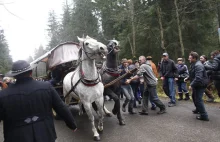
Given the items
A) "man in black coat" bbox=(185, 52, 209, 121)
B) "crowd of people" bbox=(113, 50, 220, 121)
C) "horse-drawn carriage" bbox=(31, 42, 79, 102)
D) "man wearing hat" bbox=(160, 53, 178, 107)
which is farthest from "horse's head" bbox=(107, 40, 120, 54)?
"man wearing hat" bbox=(160, 53, 178, 107)

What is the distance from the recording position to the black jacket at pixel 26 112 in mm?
2631

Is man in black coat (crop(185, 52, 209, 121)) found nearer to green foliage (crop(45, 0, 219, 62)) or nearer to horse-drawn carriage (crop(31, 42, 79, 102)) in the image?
horse-drawn carriage (crop(31, 42, 79, 102))

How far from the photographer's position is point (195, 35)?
56.3ft

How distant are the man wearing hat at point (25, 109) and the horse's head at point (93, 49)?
2.47 m

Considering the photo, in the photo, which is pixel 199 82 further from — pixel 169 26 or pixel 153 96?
pixel 169 26

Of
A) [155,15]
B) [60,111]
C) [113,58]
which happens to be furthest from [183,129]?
[155,15]

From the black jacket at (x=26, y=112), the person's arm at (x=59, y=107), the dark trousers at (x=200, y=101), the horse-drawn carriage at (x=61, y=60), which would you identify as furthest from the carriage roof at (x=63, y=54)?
the black jacket at (x=26, y=112)

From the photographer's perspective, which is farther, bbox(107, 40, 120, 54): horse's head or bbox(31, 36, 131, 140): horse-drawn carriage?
bbox(107, 40, 120, 54): horse's head

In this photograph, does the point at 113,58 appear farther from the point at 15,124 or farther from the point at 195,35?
the point at 195,35

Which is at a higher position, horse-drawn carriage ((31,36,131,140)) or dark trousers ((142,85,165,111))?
horse-drawn carriage ((31,36,131,140))

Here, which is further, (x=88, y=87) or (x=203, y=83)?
(x=203, y=83)

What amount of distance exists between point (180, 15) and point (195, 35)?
2.26m

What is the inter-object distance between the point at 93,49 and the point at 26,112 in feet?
9.32

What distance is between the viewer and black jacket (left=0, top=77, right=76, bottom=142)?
→ 263 cm
